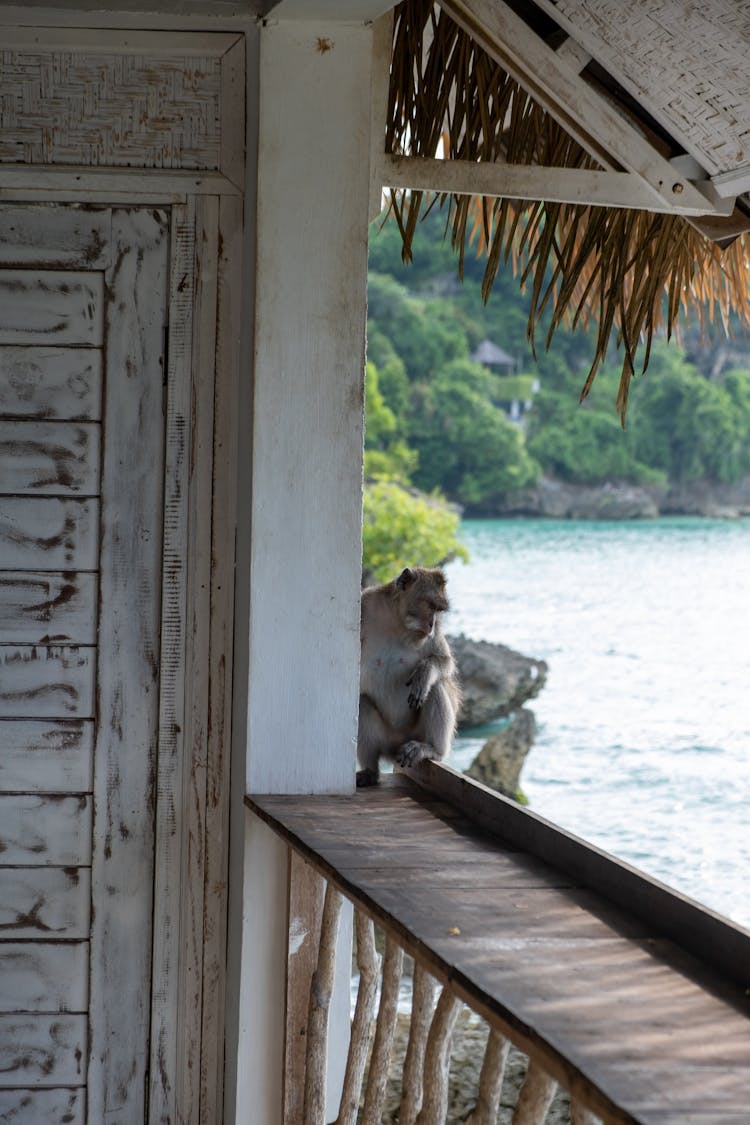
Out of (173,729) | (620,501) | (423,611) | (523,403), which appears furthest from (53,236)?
(523,403)

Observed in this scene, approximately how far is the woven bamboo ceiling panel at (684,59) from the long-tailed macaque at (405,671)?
1.21 m

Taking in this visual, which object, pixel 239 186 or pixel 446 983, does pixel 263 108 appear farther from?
pixel 446 983

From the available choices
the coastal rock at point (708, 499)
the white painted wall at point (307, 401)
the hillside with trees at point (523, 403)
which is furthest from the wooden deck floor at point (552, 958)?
the coastal rock at point (708, 499)

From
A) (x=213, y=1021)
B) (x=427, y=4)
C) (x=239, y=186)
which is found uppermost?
(x=427, y=4)

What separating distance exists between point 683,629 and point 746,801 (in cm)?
991

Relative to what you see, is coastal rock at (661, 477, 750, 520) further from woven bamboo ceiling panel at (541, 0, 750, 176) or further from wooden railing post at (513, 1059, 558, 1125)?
wooden railing post at (513, 1059, 558, 1125)

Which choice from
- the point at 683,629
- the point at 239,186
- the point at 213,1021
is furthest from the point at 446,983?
the point at 683,629

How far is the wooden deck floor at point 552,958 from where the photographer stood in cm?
138

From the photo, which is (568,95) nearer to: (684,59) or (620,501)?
(684,59)

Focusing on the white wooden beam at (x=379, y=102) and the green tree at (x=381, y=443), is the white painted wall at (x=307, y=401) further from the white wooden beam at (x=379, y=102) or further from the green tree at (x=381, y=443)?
the green tree at (x=381, y=443)

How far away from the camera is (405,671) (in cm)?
338

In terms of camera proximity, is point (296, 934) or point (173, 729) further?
point (173, 729)

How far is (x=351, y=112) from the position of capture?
2.59 metres

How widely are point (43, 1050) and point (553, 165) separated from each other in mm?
2170
